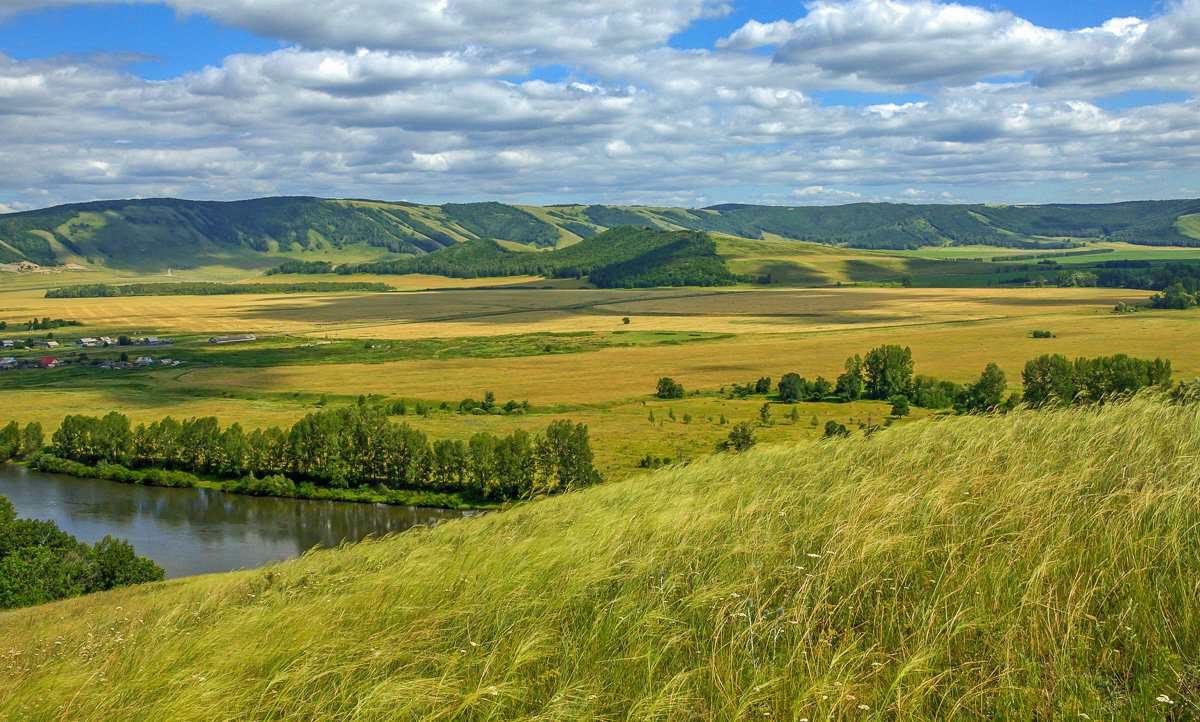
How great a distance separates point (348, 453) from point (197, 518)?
12.4 m

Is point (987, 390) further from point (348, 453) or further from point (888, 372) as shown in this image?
point (348, 453)

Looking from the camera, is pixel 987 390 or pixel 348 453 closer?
pixel 348 453

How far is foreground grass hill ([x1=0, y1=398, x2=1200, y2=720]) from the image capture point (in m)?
5.08

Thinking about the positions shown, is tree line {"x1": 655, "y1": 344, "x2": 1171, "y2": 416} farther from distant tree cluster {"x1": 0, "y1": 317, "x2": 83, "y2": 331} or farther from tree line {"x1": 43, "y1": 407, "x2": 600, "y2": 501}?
distant tree cluster {"x1": 0, "y1": 317, "x2": 83, "y2": 331}

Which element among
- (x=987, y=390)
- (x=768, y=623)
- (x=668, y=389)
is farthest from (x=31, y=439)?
(x=987, y=390)

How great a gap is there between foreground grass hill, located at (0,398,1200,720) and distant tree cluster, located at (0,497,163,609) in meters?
36.9

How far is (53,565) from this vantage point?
40.5 metres

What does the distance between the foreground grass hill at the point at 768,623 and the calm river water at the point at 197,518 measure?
4310 centimetres

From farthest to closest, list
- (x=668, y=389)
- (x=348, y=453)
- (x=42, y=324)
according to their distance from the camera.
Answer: (x=42, y=324)
(x=668, y=389)
(x=348, y=453)

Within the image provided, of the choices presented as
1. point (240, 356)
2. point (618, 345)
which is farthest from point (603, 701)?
point (240, 356)

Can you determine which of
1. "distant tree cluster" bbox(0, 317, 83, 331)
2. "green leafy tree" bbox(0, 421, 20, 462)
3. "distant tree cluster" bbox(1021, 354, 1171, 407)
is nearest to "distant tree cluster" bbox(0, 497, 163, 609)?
"green leafy tree" bbox(0, 421, 20, 462)

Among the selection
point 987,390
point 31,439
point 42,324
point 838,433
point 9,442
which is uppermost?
point 838,433

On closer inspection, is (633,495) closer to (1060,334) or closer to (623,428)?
(623,428)

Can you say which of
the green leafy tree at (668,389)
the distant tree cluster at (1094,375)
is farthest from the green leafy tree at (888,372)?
the green leafy tree at (668,389)
